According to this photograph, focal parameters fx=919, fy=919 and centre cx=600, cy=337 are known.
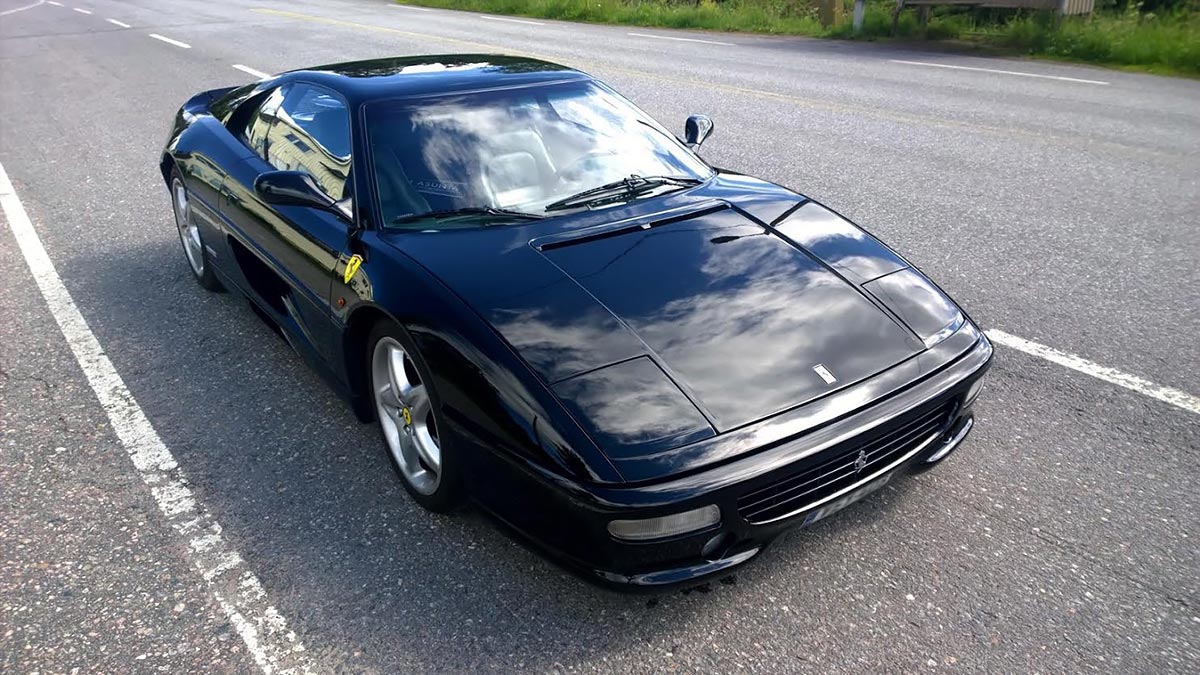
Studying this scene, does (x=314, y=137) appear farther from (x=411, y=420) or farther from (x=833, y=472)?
(x=833, y=472)

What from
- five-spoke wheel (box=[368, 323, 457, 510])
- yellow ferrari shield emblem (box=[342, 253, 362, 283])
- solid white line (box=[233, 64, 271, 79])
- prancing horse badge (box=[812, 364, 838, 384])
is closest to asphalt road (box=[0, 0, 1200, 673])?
five-spoke wheel (box=[368, 323, 457, 510])

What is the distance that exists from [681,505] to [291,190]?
6.73 feet

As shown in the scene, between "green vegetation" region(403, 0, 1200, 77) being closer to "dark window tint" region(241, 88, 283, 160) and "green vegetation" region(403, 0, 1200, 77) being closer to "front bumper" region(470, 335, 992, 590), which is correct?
"dark window tint" region(241, 88, 283, 160)

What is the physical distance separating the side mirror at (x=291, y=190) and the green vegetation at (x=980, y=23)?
13.5m

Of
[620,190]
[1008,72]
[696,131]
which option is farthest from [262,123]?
→ [1008,72]

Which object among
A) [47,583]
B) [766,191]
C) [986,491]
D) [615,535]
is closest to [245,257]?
[47,583]

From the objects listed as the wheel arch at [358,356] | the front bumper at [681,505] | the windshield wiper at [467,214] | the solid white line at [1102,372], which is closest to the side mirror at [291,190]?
the windshield wiper at [467,214]

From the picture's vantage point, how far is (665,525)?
2416mm

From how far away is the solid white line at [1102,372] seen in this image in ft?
12.5

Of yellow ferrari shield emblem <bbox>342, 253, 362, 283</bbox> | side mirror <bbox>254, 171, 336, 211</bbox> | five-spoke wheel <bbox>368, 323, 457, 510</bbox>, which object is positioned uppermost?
side mirror <bbox>254, 171, 336, 211</bbox>

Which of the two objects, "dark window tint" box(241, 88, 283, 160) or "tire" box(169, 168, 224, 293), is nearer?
"dark window tint" box(241, 88, 283, 160)

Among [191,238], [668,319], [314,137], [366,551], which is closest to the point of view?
[668,319]

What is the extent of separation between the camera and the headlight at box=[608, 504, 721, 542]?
94.5 inches

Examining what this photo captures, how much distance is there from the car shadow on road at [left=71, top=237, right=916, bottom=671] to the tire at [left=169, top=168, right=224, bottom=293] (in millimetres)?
851
